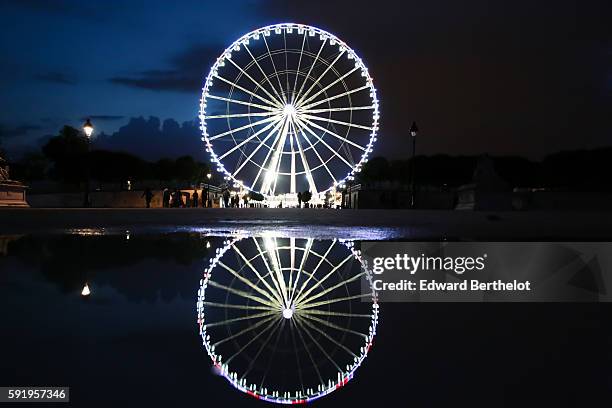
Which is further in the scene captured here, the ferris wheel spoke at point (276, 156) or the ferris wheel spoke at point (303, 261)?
the ferris wheel spoke at point (276, 156)

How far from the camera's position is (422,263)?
5.49 metres

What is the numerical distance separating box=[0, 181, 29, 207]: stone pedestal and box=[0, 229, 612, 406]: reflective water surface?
24.5m

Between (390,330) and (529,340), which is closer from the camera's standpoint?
(529,340)

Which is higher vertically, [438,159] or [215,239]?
[438,159]

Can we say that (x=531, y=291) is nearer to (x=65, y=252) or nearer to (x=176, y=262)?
(x=176, y=262)

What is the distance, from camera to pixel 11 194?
90.0 feet

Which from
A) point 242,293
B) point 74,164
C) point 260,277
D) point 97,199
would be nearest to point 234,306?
point 242,293

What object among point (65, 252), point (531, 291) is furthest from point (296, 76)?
point (531, 291)

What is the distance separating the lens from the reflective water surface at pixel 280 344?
2.03 meters

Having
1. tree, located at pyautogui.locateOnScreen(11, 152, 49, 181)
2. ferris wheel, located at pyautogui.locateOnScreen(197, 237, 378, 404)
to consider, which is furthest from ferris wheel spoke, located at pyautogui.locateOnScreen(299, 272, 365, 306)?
tree, located at pyautogui.locateOnScreen(11, 152, 49, 181)

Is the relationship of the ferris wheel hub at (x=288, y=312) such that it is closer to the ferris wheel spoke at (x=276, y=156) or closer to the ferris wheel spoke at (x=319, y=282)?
the ferris wheel spoke at (x=319, y=282)

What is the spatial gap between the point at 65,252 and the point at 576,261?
4.99 metres

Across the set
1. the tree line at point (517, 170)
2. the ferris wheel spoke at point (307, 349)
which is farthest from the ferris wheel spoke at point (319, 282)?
the tree line at point (517, 170)

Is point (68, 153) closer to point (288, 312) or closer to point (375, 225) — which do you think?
point (375, 225)
